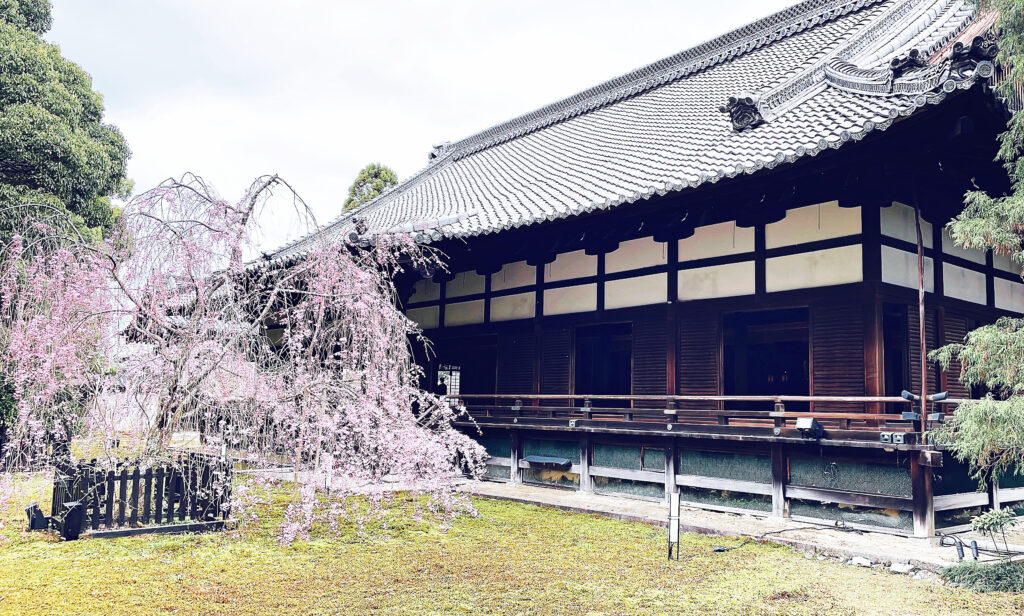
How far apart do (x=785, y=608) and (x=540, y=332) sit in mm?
7203

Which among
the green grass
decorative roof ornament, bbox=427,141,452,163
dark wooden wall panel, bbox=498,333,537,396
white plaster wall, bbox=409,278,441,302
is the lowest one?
the green grass

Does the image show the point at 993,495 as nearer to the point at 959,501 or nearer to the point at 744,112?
the point at 959,501

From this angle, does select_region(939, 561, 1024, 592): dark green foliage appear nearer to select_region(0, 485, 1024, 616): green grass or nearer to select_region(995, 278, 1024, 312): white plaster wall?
select_region(0, 485, 1024, 616): green grass

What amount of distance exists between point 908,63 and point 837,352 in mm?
3310

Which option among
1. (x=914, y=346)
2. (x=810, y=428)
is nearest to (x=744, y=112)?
(x=914, y=346)

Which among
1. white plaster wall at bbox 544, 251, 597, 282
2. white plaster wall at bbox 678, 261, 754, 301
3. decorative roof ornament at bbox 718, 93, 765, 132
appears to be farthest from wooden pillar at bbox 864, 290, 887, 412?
white plaster wall at bbox 544, 251, 597, 282

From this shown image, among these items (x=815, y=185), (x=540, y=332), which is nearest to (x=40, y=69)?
(x=540, y=332)

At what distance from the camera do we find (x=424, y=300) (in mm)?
14500

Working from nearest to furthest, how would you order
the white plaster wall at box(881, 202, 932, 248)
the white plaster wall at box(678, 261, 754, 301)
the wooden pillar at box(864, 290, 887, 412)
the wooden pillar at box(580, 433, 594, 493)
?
1. the wooden pillar at box(864, 290, 887, 412)
2. the white plaster wall at box(881, 202, 932, 248)
3. the white plaster wall at box(678, 261, 754, 301)
4. the wooden pillar at box(580, 433, 594, 493)

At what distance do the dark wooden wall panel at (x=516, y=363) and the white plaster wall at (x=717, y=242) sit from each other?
3.18 m

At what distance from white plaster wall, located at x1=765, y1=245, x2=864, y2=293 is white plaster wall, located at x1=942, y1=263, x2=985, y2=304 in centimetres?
183

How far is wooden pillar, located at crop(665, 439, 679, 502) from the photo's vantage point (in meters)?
9.69

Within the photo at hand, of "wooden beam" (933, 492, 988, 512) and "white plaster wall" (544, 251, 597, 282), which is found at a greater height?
"white plaster wall" (544, 251, 597, 282)

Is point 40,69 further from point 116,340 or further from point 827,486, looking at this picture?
point 827,486
